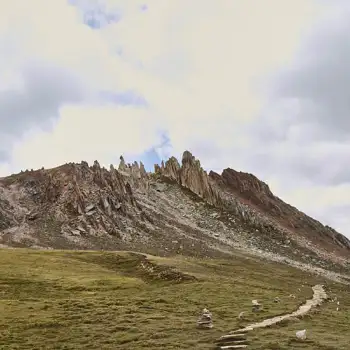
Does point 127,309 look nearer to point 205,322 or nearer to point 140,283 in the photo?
point 205,322

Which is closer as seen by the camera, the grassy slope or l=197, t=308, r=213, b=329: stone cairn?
the grassy slope

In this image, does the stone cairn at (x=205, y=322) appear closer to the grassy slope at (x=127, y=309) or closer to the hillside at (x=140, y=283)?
the grassy slope at (x=127, y=309)

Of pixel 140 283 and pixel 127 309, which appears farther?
pixel 140 283

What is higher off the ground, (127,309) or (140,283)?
(140,283)

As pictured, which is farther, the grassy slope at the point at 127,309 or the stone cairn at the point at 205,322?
the stone cairn at the point at 205,322

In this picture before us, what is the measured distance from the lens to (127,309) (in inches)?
2566

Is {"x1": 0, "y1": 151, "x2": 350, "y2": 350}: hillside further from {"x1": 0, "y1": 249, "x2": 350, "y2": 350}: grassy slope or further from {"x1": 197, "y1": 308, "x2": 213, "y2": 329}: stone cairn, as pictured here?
{"x1": 197, "y1": 308, "x2": 213, "y2": 329}: stone cairn

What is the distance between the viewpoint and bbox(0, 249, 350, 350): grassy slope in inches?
1855

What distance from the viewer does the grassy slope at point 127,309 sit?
4712 centimetres

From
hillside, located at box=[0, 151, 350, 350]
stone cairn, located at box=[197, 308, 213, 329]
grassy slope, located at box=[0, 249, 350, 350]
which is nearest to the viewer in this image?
grassy slope, located at box=[0, 249, 350, 350]

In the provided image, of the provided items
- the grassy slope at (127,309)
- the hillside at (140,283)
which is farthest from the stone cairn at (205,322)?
the hillside at (140,283)

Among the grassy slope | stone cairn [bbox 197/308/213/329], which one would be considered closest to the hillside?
the grassy slope

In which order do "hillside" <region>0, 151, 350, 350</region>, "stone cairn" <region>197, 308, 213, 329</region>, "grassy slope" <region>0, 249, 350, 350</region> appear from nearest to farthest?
1. "grassy slope" <region>0, 249, 350, 350</region>
2. "hillside" <region>0, 151, 350, 350</region>
3. "stone cairn" <region>197, 308, 213, 329</region>

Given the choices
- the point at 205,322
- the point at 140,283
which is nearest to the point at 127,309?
the point at 205,322
